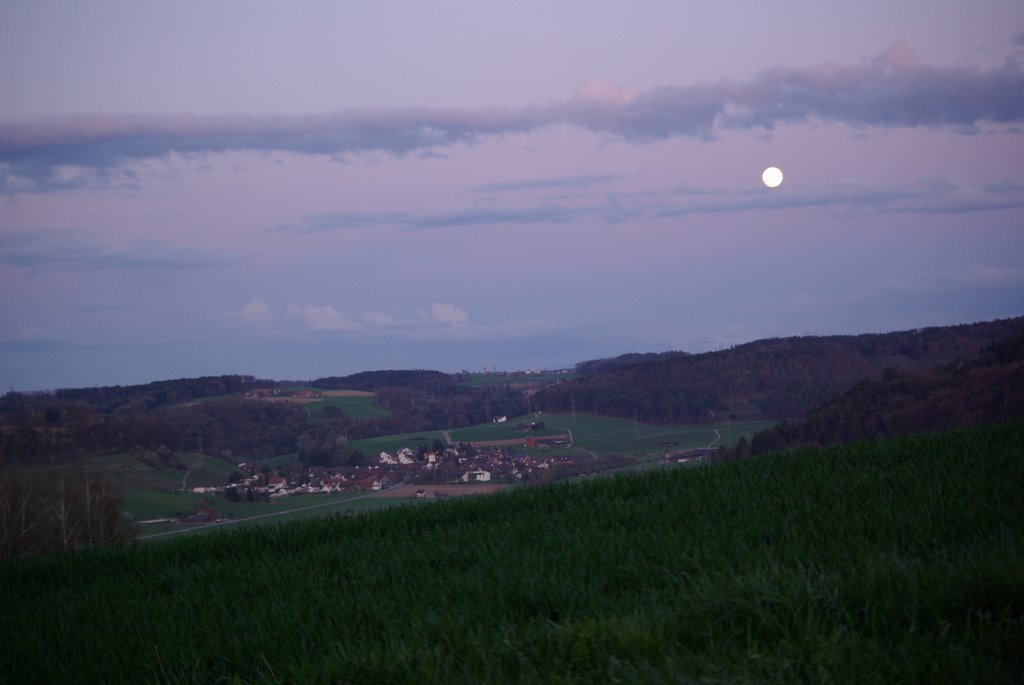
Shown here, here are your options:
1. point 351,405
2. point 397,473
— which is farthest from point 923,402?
point 351,405

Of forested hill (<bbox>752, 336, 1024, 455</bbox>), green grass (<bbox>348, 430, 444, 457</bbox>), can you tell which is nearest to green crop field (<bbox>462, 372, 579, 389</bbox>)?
green grass (<bbox>348, 430, 444, 457</bbox>)

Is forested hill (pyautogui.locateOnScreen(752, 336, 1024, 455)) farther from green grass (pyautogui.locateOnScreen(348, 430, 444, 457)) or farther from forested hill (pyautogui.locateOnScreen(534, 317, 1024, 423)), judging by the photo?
green grass (pyautogui.locateOnScreen(348, 430, 444, 457))

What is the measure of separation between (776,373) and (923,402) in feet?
34.4

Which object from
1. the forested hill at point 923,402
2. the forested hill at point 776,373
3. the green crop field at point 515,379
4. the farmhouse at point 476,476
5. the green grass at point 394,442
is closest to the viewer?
the forested hill at point 923,402

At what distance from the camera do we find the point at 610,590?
19.3ft

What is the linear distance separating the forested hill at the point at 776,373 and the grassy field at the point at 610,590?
54.6ft

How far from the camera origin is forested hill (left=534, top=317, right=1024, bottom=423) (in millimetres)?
26062

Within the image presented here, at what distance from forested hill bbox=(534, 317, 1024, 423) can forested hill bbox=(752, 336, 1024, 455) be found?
19.1 feet

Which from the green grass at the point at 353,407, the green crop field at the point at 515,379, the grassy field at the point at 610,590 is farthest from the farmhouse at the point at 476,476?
the green grass at the point at 353,407

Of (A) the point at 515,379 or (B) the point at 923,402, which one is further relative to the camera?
(A) the point at 515,379

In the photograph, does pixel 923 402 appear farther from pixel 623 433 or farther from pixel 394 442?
pixel 394 442

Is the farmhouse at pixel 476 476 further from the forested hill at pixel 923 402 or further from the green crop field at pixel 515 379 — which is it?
the green crop field at pixel 515 379

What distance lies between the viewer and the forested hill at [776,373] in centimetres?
2606

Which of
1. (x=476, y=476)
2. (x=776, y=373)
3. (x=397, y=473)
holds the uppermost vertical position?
(x=776, y=373)
